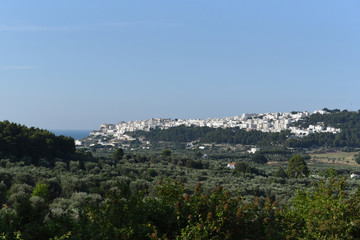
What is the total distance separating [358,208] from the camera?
948 cm

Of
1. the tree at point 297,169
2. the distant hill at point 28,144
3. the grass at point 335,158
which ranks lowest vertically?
the grass at point 335,158

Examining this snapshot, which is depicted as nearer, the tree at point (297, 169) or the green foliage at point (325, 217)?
the green foliage at point (325, 217)

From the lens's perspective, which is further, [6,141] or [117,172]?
[6,141]

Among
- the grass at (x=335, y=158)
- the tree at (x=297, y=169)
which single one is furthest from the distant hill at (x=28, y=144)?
the grass at (x=335, y=158)

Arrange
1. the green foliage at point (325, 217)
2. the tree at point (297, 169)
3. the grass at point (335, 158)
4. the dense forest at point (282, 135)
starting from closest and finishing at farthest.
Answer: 1. the green foliage at point (325, 217)
2. the tree at point (297, 169)
3. the grass at point (335, 158)
4. the dense forest at point (282, 135)

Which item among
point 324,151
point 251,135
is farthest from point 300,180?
point 251,135

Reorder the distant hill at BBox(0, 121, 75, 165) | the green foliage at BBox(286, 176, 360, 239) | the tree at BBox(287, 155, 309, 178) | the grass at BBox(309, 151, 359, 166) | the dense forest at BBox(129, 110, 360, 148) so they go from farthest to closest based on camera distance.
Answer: the dense forest at BBox(129, 110, 360, 148)
the grass at BBox(309, 151, 359, 166)
the tree at BBox(287, 155, 309, 178)
the distant hill at BBox(0, 121, 75, 165)
the green foliage at BBox(286, 176, 360, 239)

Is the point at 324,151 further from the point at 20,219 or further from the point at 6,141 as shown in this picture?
the point at 20,219

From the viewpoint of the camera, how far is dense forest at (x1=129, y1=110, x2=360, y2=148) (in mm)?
124500

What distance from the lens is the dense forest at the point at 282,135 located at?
124 m

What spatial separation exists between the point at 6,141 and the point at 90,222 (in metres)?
35.7

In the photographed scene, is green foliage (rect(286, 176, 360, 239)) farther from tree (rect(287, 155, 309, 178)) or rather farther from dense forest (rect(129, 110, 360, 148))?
dense forest (rect(129, 110, 360, 148))

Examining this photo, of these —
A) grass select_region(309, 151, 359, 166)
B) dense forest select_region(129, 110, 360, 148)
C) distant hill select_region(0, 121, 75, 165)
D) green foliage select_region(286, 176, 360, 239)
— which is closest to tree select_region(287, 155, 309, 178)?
distant hill select_region(0, 121, 75, 165)

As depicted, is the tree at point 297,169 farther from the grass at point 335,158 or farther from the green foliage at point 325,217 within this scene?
the green foliage at point 325,217
